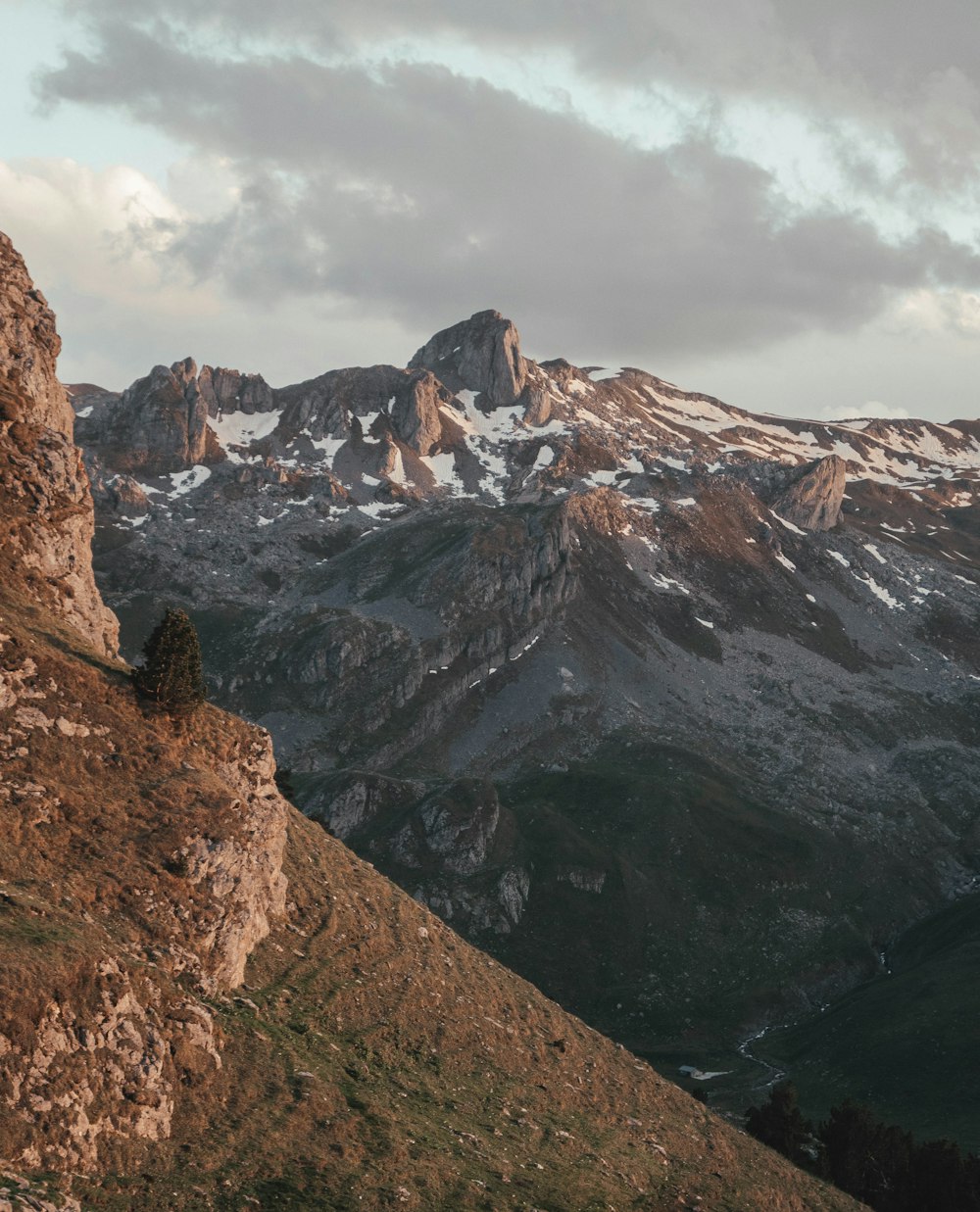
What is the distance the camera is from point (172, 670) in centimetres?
5197

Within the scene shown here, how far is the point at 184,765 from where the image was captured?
50.4 meters

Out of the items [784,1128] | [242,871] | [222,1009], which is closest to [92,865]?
[242,871]

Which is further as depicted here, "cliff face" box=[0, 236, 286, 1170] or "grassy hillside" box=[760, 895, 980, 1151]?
"grassy hillside" box=[760, 895, 980, 1151]

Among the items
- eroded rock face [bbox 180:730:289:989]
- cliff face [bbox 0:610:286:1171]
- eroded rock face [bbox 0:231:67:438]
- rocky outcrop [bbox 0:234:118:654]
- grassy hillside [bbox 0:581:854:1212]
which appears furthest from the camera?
eroded rock face [bbox 0:231:67:438]

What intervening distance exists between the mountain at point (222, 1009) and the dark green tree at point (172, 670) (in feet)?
3.07

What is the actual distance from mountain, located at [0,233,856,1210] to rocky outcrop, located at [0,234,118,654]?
0.68 ft

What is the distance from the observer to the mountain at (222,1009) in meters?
32.8

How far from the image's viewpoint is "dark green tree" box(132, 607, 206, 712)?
51.7 m

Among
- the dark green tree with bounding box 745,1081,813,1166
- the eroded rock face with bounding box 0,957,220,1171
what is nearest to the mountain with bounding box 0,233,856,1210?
the eroded rock face with bounding box 0,957,220,1171

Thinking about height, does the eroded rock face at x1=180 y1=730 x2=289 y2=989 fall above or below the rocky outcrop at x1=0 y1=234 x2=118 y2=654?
below

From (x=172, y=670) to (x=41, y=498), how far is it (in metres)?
18.9

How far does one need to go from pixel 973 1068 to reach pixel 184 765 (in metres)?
93.2

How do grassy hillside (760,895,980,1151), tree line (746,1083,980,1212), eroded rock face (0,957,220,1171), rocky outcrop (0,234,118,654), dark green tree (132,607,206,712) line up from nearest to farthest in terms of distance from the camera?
eroded rock face (0,957,220,1171) → dark green tree (132,607,206,712) → rocky outcrop (0,234,118,654) → tree line (746,1083,980,1212) → grassy hillside (760,895,980,1151)

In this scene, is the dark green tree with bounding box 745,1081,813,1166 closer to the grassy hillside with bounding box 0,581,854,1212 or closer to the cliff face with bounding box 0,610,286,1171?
the grassy hillside with bounding box 0,581,854,1212
